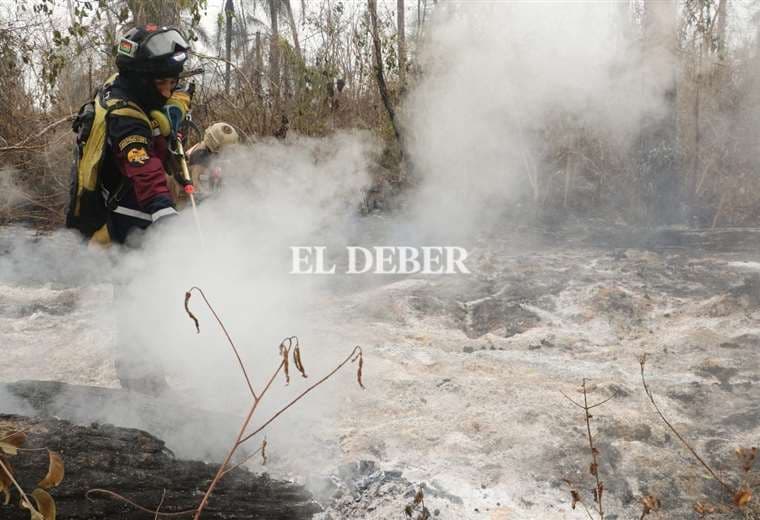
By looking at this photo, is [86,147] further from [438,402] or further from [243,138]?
[243,138]

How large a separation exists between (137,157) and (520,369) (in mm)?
2124

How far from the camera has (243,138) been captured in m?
7.38

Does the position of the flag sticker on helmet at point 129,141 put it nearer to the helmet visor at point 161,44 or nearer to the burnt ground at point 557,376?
the helmet visor at point 161,44

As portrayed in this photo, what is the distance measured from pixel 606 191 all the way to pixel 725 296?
151 inches

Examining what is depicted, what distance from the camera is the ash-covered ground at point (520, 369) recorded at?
7.26ft

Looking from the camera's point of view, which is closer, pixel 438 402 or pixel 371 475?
pixel 371 475

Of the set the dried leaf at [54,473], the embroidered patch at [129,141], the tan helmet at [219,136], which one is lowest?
the dried leaf at [54,473]

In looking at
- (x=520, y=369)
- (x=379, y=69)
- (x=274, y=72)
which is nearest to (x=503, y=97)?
(x=379, y=69)

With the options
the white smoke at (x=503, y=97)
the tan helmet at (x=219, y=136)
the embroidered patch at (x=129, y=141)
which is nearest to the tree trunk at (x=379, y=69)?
the white smoke at (x=503, y=97)

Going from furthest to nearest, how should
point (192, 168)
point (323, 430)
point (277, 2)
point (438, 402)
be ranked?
point (277, 2), point (192, 168), point (438, 402), point (323, 430)

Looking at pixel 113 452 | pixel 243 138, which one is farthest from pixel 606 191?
pixel 113 452

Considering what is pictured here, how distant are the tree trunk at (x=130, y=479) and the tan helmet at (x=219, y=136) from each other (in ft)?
8.71

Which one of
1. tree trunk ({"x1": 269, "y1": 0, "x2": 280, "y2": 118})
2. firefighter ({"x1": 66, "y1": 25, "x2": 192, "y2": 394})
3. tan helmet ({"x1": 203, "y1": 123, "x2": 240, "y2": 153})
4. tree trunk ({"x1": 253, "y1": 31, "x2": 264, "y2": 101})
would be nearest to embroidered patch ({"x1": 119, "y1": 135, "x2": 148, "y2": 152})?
firefighter ({"x1": 66, "y1": 25, "x2": 192, "y2": 394})

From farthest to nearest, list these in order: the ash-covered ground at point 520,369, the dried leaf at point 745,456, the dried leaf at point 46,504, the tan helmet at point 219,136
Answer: the tan helmet at point 219,136
the ash-covered ground at point 520,369
the dried leaf at point 745,456
the dried leaf at point 46,504
